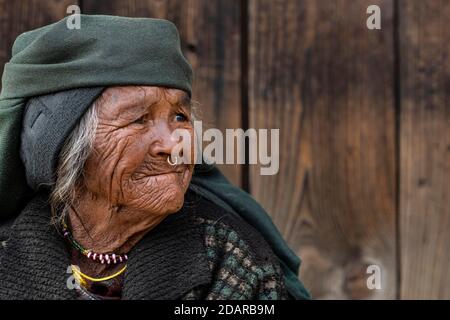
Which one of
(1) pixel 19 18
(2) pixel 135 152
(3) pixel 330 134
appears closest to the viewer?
(2) pixel 135 152

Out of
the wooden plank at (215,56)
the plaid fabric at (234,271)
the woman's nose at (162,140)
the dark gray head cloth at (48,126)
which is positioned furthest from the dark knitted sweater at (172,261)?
the wooden plank at (215,56)

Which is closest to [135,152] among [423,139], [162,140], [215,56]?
[162,140]

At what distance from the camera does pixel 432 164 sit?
113 inches

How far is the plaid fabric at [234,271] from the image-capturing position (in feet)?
7.20

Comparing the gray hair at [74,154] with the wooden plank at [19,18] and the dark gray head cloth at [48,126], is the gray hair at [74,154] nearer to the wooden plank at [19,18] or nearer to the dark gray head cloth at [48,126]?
the dark gray head cloth at [48,126]

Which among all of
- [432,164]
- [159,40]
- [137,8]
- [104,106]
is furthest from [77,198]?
[432,164]

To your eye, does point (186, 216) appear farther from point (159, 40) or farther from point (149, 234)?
point (159, 40)

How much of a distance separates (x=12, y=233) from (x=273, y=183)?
96cm

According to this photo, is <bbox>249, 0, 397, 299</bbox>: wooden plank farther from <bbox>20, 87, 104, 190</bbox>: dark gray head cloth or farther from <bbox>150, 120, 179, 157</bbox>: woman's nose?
<bbox>20, 87, 104, 190</bbox>: dark gray head cloth

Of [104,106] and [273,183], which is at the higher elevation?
[104,106]

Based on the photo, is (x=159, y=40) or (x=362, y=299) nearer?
(x=159, y=40)

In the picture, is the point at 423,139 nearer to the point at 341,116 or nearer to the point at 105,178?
the point at 341,116

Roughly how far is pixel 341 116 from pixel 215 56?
1.50ft

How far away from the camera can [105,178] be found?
6.99 feet
